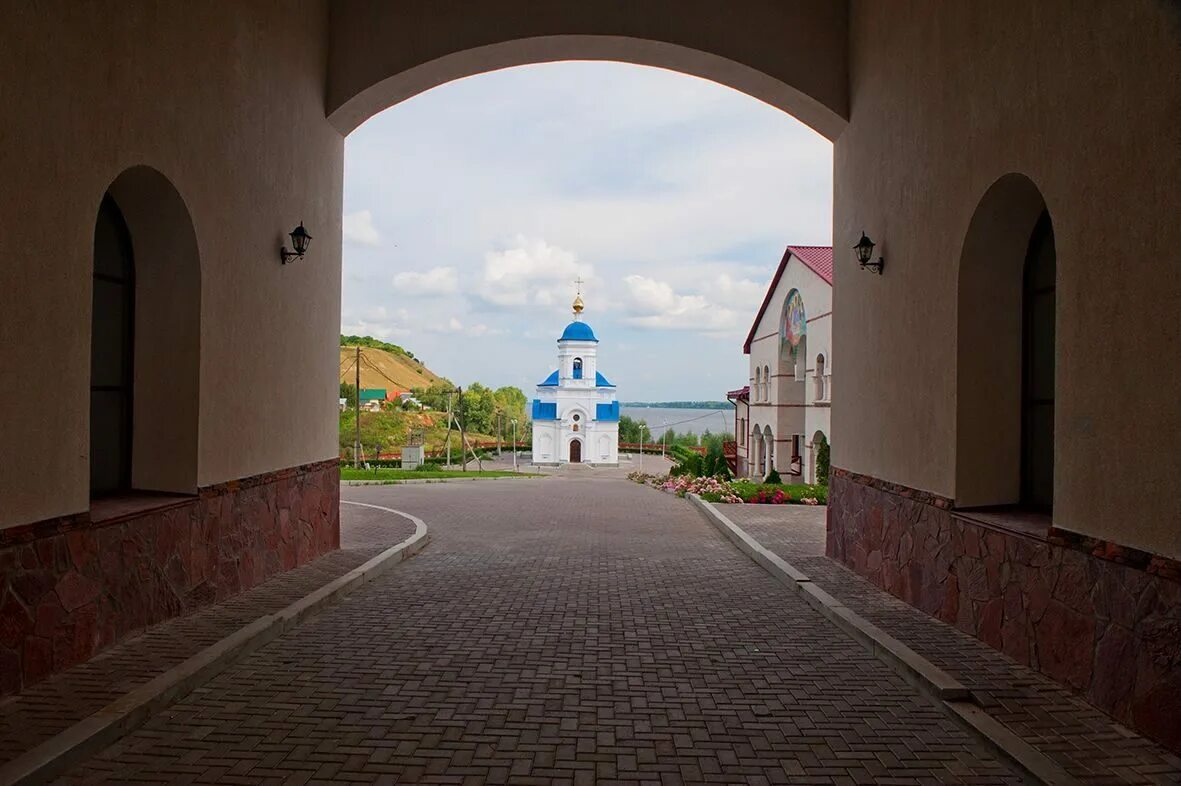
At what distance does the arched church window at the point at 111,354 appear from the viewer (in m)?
7.07

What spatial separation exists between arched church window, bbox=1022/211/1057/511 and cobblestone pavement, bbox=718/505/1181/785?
137 centimetres

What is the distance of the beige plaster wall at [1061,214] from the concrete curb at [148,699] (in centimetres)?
533

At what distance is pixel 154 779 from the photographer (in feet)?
13.7

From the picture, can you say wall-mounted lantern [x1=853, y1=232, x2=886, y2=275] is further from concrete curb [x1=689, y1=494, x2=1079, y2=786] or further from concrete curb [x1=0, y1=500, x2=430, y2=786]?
concrete curb [x1=0, y1=500, x2=430, y2=786]

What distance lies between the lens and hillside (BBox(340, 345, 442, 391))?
102938mm

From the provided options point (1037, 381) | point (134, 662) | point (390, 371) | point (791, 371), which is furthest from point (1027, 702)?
point (390, 371)

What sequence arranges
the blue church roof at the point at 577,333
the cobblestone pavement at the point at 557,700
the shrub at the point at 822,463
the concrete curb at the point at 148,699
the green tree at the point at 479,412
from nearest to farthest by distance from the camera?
1. the concrete curb at the point at 148,699
2. the cobblestone pavement at the point at 557,700
3. the shrub at the point at 822,463
4. the blue church roof at the point at 577,333
5. the green tree at the point at 479,412

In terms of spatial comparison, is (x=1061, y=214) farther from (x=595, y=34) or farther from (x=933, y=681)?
(x=595, y=34)

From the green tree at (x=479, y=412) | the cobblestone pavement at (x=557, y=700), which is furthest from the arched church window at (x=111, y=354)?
the green tree at (x=479, y=412)

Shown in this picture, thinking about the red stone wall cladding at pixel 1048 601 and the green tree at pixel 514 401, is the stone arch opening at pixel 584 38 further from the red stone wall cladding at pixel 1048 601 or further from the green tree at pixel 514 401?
the green tree at pixel 514 401

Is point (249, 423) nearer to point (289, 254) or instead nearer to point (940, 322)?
point (289, 254)

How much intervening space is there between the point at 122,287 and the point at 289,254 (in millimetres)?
1919

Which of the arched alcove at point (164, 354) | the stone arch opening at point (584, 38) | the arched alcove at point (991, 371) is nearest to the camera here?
the arched alcove at point (991, 371)

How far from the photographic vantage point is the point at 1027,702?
5086mm
